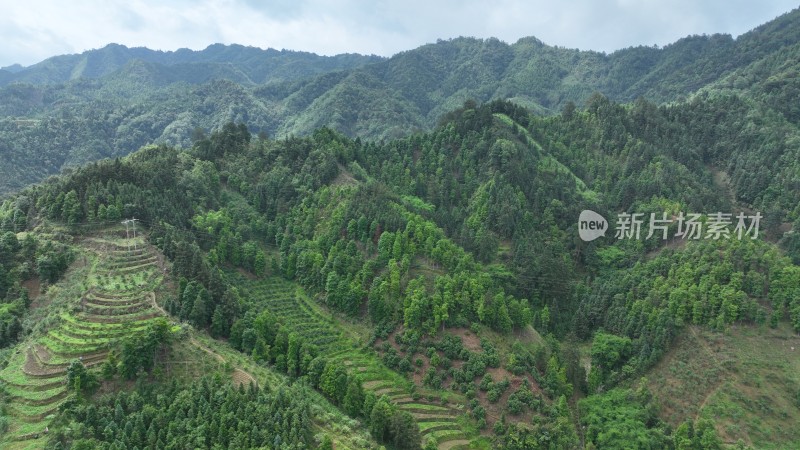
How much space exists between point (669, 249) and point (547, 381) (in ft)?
84.6

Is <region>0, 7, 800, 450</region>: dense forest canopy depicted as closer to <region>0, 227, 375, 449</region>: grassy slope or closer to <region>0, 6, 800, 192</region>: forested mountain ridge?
<region>0, 227, 375, 449</region>: grassy slope

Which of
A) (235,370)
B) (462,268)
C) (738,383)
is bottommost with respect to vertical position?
(235,370)

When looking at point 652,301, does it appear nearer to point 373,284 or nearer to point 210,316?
point 373,284

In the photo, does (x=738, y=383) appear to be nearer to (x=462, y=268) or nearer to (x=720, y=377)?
(x=720, y=377)

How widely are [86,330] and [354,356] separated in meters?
19.9

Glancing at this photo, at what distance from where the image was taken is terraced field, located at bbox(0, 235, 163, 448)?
29.5 meters

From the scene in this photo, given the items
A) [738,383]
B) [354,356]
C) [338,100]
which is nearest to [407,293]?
[354,356]

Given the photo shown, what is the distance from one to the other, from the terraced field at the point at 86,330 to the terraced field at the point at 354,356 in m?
11.4

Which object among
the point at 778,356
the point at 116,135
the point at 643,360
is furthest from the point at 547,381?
the point at 116,135

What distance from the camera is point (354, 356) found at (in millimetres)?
44125

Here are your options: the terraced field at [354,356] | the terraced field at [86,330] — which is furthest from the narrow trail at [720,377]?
the terraced field at [86,330]

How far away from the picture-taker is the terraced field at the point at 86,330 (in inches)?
1163

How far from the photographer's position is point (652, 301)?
50969 millimetres

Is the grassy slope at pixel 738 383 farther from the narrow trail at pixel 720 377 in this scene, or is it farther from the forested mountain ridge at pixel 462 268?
the forested mountain ridge at pixel 462 268
